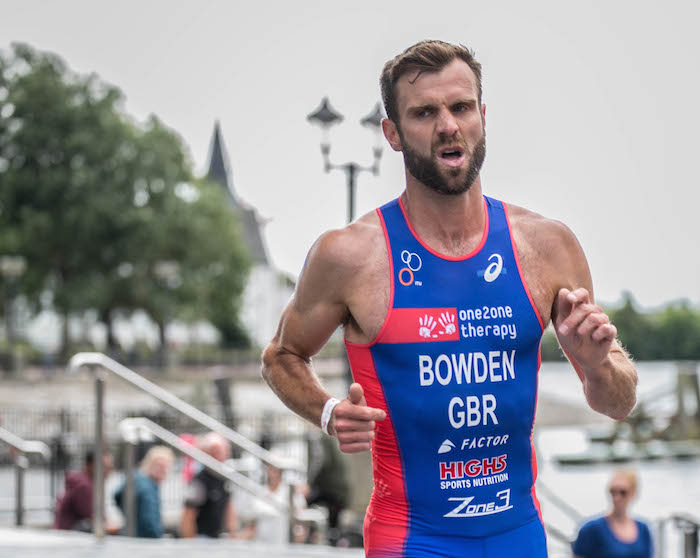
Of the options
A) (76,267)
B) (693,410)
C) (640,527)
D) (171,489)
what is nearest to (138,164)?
(76,267)

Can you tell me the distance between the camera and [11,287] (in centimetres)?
3706

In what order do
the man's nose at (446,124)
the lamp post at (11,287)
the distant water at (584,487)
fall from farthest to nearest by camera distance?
the lamp post at (11,287) → the distant water at (584,487) → the man's nose at (446,124)

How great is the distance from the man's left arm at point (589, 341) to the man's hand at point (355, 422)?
48 cm

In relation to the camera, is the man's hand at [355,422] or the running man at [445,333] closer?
the man's hand at [355,422]

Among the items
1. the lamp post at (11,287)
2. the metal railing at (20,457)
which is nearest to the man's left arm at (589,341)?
the metal railing at (20,457)

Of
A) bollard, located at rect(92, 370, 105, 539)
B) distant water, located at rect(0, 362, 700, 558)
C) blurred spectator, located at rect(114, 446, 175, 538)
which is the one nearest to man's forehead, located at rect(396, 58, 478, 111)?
bollard, located at rect(92, 370, 105, 539)

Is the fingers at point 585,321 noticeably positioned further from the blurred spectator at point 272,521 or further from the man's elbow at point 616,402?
the blurred spectator at point 272,521

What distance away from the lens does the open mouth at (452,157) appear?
7.66ft

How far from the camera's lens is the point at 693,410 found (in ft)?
85.5

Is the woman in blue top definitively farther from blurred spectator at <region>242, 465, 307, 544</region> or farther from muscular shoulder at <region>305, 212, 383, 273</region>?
muscular shoulder at <region>305, 212, 383, 273</region>

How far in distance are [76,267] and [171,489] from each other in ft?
102

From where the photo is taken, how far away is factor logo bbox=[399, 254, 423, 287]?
2.39 metres

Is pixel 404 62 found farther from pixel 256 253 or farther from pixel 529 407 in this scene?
pixel 256 253

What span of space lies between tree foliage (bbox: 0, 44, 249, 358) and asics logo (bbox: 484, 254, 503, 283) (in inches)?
1593
